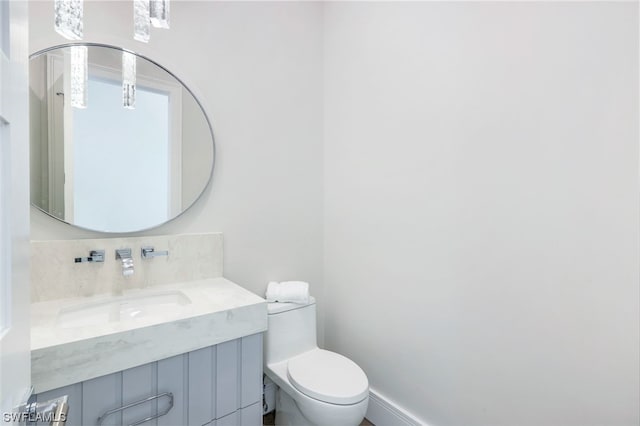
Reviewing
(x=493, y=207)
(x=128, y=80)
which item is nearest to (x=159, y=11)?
(x=128, y=80)

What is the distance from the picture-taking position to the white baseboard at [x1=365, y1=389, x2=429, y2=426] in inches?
65.0

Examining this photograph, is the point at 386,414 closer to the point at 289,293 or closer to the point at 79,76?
the point at 289,293

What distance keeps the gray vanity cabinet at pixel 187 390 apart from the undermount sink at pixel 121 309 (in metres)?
0.22

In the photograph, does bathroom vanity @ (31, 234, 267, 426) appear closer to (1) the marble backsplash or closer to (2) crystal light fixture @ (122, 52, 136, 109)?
(1) the marble backsplash

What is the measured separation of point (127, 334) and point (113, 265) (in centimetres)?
55

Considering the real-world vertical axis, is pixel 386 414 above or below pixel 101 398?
below

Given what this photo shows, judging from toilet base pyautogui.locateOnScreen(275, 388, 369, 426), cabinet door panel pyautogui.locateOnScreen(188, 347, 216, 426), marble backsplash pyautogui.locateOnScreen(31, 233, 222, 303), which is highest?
marble backsplash pyautogui.locateOnScreen(31, 233, 222, 303)

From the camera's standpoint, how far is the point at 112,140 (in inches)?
57.2

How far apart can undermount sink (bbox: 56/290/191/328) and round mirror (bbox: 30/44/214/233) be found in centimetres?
32

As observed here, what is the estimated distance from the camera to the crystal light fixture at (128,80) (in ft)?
4.82

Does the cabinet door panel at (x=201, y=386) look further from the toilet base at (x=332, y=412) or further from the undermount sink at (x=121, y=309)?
the toilet base at (x=332, y=412)

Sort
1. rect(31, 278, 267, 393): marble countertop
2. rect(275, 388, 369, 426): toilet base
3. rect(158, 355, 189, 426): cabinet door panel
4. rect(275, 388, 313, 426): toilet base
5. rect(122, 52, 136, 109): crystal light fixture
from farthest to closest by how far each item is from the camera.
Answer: rect(275, 388, 313, 426): toilet base, rect(122, 52, 136, 109): crystal light fixture, rect(275, 388, 369, 426): toilet base, rect(158, 355, 189, 426): cabinet door panel, rect(31, 278, 267, 393): marble countertop

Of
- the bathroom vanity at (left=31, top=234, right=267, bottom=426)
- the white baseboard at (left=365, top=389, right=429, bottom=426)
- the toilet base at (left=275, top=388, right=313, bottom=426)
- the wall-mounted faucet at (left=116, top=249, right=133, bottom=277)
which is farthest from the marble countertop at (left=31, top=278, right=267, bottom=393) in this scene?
the white baseboard at (left=365, top=389, right=429, bottom=426)

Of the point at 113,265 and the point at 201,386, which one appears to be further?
the point at 113,265
